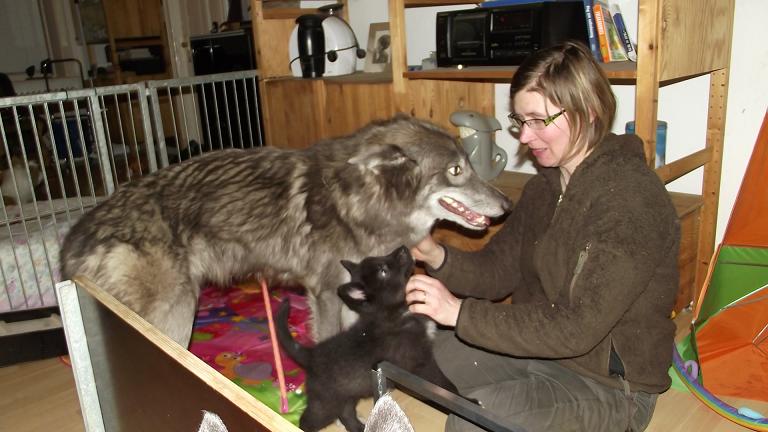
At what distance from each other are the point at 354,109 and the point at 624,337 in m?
2.20

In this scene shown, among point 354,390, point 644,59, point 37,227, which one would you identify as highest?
point 644,59

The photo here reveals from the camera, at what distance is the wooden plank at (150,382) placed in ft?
2.82

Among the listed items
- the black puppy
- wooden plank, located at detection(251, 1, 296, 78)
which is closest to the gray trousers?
the black puppy

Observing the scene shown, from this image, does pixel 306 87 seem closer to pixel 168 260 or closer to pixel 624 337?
pixel 168 260

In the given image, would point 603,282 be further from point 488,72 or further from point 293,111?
point 293,111

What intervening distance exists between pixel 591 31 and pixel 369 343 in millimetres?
1754

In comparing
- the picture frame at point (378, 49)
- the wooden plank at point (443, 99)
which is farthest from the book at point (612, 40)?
the picture frame at point (378, 49)

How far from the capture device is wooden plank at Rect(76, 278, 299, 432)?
861mm

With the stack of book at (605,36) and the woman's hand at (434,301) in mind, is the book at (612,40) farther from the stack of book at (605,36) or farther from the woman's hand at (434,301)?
the woman's hand at (434,301)

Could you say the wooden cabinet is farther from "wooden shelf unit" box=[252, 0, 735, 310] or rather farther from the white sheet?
the white sheet

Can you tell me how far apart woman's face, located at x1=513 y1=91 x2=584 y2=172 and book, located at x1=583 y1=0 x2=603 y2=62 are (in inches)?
41.2

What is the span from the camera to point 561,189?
1.87 meters

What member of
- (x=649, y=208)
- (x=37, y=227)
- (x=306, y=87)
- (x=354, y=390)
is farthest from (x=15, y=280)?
(x=649, y=208)

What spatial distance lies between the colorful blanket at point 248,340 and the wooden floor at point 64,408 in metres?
0.36
